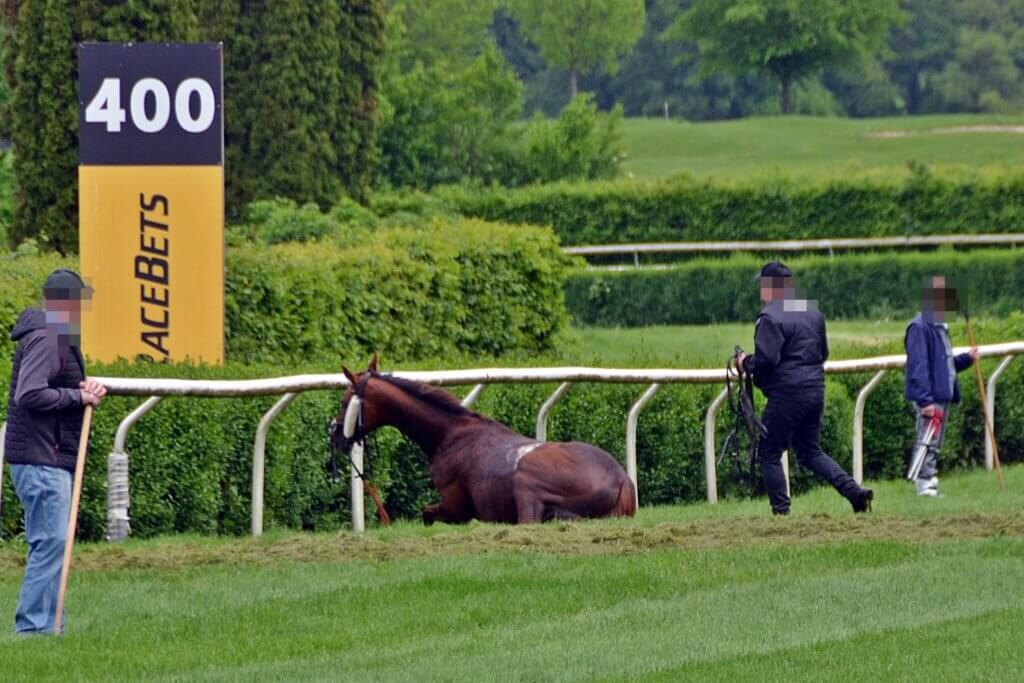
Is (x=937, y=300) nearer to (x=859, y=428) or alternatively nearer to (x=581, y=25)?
(x=859, y=428)

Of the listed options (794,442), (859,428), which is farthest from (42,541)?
(859,428)

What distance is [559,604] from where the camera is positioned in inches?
325

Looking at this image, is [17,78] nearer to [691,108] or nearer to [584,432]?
[584,432]

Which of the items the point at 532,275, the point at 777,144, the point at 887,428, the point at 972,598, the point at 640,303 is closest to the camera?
the point at 972,598

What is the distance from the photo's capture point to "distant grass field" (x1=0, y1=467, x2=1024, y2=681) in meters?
7.12

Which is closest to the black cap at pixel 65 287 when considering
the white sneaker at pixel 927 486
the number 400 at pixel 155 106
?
the number 400 at pixel 155 106

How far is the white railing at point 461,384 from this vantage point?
10547 millimetres

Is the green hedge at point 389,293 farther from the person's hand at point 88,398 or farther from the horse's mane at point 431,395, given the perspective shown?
the person's hand at point 88,398

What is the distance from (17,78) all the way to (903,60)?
214 ft

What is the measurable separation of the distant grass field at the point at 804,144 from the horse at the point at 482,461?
3572cm

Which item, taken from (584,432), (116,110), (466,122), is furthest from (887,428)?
(466,122)

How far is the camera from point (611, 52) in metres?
61.7

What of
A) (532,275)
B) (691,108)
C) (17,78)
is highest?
(691,108)

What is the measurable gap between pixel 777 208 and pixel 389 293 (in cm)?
1700
